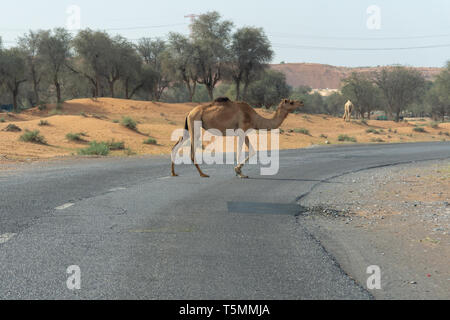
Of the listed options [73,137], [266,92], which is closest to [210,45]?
[266,92]

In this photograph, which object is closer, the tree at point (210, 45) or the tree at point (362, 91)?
the tree at point (210, 45)

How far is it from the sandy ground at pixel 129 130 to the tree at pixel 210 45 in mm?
6835

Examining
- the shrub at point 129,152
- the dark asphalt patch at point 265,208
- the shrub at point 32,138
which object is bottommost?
the shrub at point 129,152

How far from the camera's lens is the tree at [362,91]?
82269 mm

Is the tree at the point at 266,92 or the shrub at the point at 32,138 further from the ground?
the tree at the point at 266,92

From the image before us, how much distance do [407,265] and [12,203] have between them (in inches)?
274

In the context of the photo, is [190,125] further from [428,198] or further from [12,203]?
[428,198]

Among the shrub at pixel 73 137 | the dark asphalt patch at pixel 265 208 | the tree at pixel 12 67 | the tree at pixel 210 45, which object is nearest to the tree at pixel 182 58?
the tree at pixel 210 45

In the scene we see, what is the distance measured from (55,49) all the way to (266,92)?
30769mm

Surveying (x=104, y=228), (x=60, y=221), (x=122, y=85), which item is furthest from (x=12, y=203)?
(x=122, y=85)

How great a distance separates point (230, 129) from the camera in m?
12.1

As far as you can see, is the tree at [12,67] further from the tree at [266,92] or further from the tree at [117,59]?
the tree at [266,92]

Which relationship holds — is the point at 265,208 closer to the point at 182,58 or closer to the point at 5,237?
the point at 5,237

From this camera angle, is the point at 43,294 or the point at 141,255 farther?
the point at 141,255
